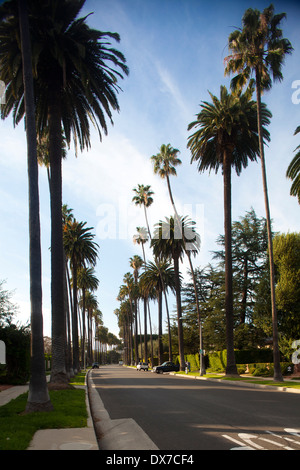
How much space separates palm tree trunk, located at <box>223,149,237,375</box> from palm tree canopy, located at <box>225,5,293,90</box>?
808cm

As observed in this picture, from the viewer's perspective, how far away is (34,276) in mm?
12469

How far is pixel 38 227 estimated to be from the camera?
1301 cm

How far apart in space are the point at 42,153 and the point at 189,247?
24454mm

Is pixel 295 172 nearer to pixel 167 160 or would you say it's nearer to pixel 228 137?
pixel 228 137

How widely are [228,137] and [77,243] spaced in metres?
22.0

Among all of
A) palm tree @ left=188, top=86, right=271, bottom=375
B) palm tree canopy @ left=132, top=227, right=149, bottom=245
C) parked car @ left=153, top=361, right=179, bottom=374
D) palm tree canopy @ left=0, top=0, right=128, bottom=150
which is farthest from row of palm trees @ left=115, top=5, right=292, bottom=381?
palm tree canopy @ left=132, top=227, right=149, bottom=245

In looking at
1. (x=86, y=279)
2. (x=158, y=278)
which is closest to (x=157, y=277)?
(x=158, y=278)

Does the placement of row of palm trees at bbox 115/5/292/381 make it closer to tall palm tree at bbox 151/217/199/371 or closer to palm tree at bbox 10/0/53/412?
tall palm tree at bbox 151/217/199/371

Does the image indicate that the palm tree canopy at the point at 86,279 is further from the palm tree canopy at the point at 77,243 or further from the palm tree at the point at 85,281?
the palm tree canopy at the point at 77,243

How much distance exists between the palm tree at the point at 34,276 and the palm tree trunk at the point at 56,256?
803cm

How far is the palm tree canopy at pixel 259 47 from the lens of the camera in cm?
2753

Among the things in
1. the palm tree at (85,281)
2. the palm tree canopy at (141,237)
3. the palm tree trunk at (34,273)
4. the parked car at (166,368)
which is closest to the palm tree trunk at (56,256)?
the palm tree trunk at (34,273)

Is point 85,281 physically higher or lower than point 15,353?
higher

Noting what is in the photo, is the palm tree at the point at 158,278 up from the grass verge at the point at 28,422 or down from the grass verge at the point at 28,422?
up
